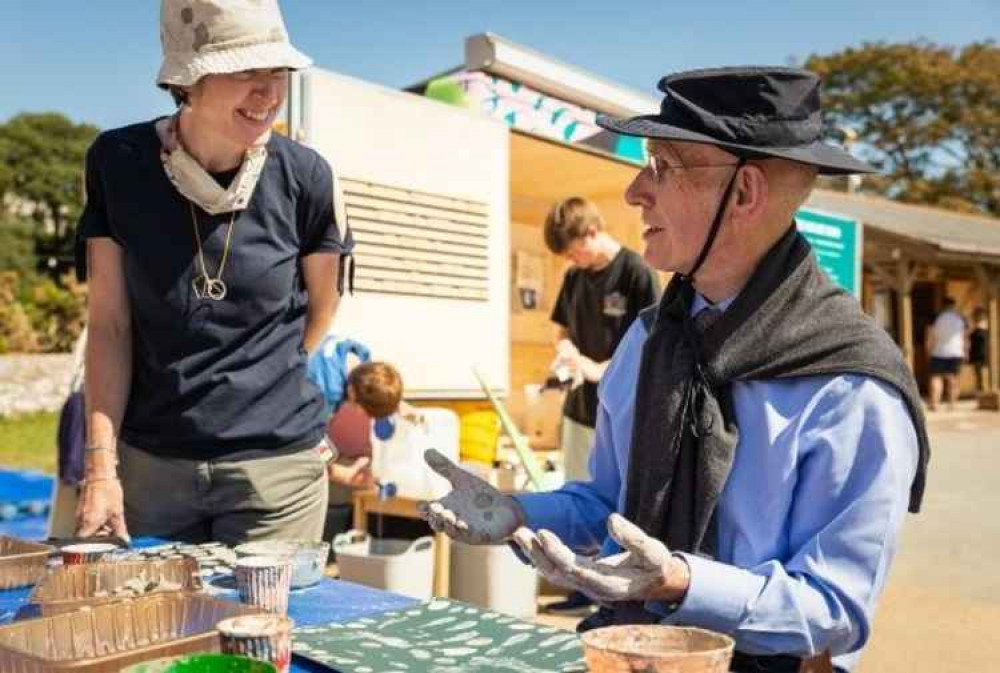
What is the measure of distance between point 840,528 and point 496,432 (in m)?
4.81

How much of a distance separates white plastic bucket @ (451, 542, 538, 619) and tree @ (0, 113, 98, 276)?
93.8ft

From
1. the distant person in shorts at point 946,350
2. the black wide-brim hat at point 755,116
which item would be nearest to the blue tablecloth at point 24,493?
the black wide-brim hat at point 755,116

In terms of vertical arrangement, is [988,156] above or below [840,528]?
above

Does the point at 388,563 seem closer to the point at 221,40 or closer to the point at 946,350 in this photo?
the point at 221,40

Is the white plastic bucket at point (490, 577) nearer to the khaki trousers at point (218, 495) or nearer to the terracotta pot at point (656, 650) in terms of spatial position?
the khaki trousers at point (218, 495)

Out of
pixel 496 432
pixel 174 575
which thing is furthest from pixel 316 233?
pixel 496 432

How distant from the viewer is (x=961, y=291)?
22609 mm

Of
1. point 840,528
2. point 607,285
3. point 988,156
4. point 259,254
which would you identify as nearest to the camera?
point 840,528

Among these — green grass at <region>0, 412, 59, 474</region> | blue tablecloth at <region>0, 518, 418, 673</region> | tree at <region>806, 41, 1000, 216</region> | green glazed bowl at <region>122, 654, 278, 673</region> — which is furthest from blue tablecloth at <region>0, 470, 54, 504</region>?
tree at <region>806, 41, 1000, 216</region>

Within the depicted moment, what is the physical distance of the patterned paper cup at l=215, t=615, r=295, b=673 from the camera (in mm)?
1197

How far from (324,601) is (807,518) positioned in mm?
848

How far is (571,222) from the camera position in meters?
4.95

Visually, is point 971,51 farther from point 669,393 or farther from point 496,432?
point 669,393

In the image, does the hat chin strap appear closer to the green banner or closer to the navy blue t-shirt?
the navy blue t-shirt
